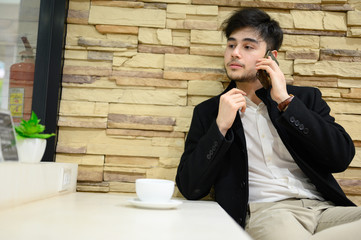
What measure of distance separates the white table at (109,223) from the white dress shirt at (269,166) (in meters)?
0.60

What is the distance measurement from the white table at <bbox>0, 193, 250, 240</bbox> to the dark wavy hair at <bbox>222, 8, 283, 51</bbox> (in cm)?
108

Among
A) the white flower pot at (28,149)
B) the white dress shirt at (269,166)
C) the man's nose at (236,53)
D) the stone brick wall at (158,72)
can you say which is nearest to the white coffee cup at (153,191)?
the white flower pot at (28,149)

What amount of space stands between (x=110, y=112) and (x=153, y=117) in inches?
9.0

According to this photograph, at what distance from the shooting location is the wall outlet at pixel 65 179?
1532mm

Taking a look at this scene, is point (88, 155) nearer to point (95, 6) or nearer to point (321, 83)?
point (95, 6)

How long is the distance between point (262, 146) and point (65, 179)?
0.91 meters

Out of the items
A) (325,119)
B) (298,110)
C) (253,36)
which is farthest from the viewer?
(253,36)

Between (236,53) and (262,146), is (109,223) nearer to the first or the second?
(262,146)

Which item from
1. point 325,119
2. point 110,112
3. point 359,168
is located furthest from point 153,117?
point 359,168

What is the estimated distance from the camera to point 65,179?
159cm

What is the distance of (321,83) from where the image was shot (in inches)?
82.6

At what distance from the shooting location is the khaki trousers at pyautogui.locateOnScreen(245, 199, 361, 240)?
1351 mm

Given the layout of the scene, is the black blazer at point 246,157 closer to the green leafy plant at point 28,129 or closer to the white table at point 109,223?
the white table at point 109,223

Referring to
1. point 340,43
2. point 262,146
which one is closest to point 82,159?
point 262,146
